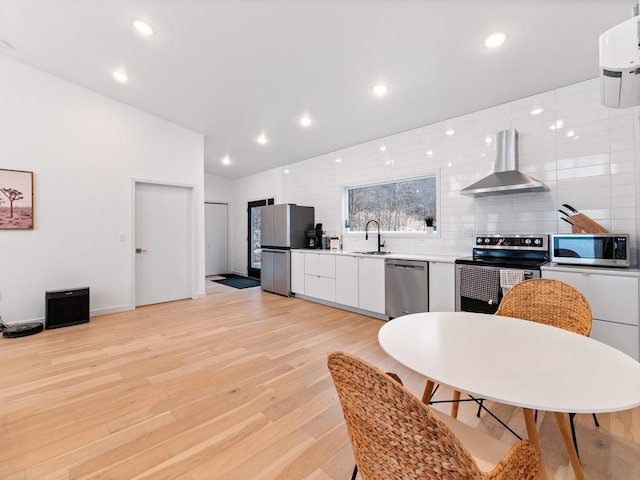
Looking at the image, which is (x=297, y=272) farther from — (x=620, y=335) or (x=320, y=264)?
(x=620, y=335)

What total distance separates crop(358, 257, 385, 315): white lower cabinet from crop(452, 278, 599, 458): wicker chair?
2.09m

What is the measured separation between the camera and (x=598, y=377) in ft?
2.94

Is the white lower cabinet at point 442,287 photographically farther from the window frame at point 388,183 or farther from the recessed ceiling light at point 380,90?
the recessed ceiling light at point 380,90

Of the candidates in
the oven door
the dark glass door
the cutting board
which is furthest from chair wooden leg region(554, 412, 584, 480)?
the dark glass door

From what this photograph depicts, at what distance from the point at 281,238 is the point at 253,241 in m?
2.19

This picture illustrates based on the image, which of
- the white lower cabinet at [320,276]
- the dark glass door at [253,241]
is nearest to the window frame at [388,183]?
the white lower cabinet at [320,276]

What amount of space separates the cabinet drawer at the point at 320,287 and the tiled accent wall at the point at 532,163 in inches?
38.8

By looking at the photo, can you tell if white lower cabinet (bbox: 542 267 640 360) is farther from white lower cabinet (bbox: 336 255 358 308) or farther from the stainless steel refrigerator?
the stainless steel refrigerator

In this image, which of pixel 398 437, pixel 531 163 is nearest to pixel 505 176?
pixel 531 163

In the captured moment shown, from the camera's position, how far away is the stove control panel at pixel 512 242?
2.72 metres

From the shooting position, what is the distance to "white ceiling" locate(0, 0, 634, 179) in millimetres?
2264

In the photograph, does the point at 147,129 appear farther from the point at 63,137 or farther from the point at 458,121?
Result: the point at 458,121

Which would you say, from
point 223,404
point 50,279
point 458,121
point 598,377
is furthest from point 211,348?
point 458,121

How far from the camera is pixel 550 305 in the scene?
169 cm
